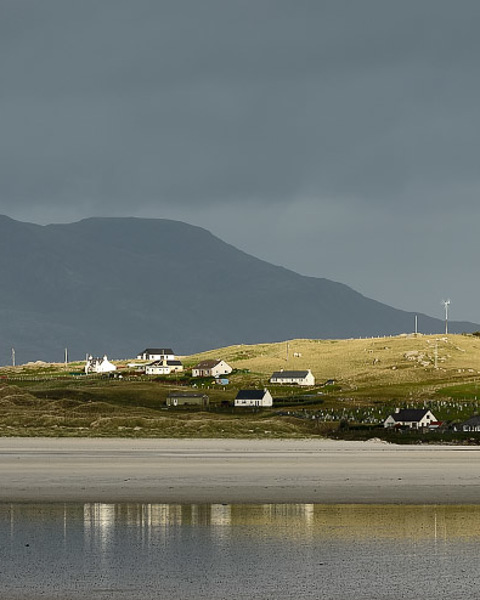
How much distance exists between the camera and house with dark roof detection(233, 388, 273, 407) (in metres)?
137

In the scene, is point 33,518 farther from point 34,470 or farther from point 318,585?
point 34,470

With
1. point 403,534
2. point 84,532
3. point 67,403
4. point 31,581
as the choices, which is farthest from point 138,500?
point 67,403

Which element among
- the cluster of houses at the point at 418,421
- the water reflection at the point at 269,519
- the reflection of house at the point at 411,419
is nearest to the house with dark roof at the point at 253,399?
the cluster of houses at the point at 418,421

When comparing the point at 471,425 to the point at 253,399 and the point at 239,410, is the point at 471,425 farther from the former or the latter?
the point at 253,399

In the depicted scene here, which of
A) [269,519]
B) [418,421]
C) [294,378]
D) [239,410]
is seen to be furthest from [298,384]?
[269,519]

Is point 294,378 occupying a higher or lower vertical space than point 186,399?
higher

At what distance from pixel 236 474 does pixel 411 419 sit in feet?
196

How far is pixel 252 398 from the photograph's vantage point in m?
138

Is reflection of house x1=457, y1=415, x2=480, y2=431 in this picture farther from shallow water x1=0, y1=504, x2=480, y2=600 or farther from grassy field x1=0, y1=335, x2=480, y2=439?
shallow water x1=0, y1=504, x2=480, y2=600

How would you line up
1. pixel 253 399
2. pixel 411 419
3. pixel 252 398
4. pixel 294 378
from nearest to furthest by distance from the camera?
pixel 411 419 < pixel 253 399 < pixel 252 398 < pixel 294 378

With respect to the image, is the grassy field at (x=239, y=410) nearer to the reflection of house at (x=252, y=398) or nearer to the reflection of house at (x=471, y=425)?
the reflection of house at (x=252, y=398)

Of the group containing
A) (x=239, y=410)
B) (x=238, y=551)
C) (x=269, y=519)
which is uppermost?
(x=239, y=410)

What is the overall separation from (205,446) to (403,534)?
146 feet

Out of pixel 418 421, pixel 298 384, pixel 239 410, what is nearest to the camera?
pixel 418 421
